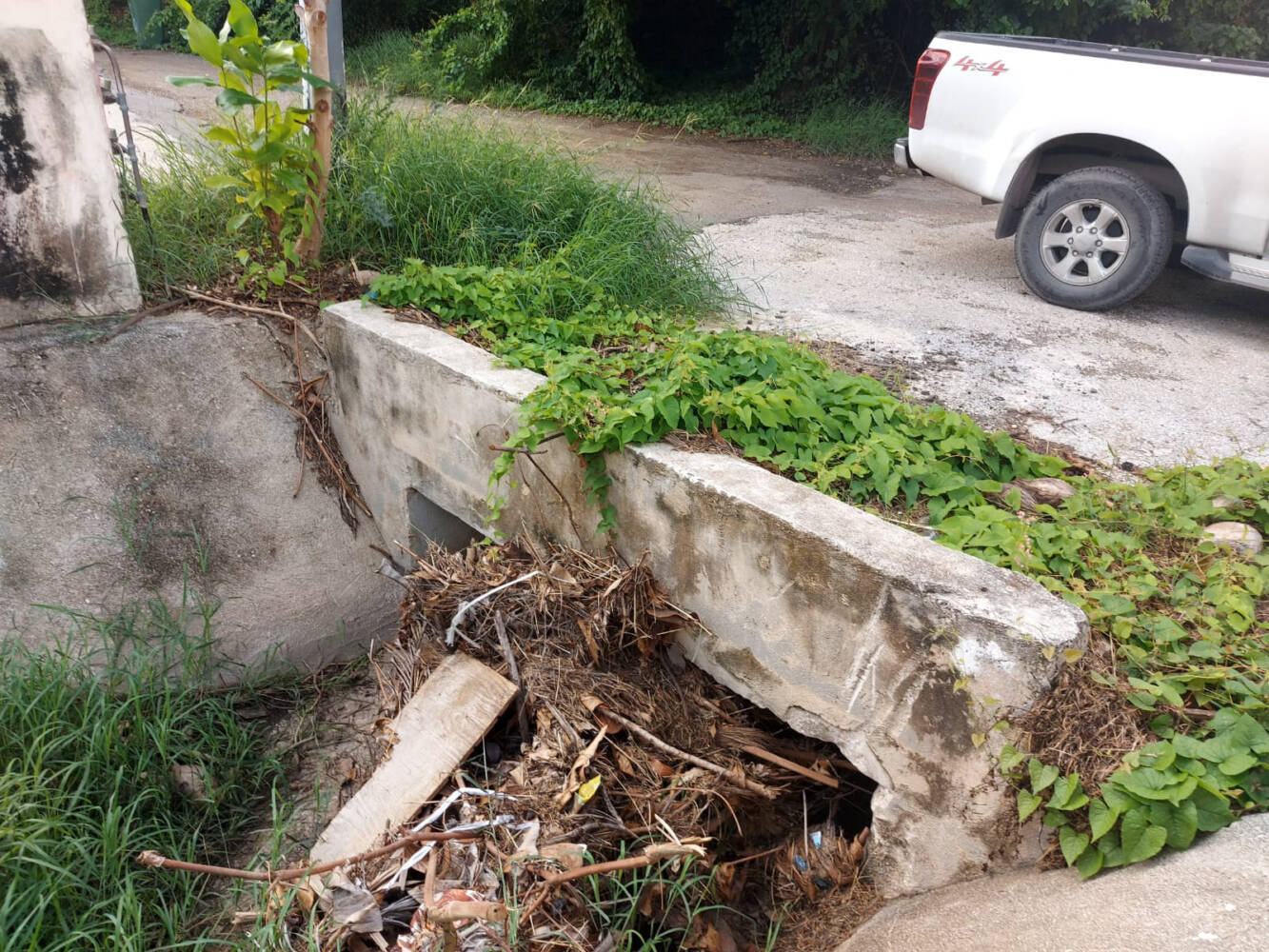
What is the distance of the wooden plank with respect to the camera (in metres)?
3.24

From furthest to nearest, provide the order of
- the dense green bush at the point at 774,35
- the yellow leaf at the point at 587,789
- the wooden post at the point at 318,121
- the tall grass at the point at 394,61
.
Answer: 1. the tall grass at the point at 394,61
2. the dense green bush at the point at 774,35
3. the wooden post at the point at 318,121
4. the yellow leaf at the point at 587,789

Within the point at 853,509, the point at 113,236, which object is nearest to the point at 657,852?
the point at 853,509

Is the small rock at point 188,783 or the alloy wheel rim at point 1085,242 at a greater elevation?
the alloy wheel rim at point 1085,242

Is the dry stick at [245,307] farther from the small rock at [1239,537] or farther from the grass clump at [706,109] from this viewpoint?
the grass clump at [706,109]

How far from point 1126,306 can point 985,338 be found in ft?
3.87

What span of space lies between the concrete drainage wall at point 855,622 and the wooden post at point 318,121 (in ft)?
5.54

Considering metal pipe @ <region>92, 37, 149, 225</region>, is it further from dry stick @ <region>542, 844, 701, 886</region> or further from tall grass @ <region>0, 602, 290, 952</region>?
dry stick @ <region>542, 844, 701, 886</region>

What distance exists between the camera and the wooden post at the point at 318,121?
15.2 feet

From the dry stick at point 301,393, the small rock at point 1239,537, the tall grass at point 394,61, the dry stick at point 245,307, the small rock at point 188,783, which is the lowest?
the small rock at point 188,783

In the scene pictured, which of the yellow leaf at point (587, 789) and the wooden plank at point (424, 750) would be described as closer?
the yellow leaf at point (587, 789)

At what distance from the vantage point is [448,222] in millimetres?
4898

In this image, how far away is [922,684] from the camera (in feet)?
8.43

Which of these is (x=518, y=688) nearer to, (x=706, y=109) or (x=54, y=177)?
(x=54, y=177)

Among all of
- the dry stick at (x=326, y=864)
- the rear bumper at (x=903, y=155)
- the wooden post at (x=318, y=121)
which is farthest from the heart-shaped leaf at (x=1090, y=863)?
the rear bumper at (x=903, y=155)
